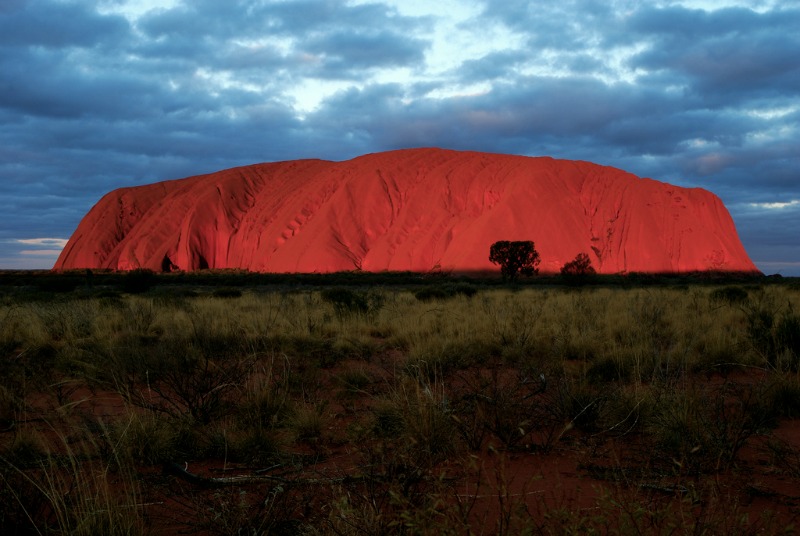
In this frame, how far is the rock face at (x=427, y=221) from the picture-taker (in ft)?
191

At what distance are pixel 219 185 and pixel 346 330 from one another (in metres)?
72.1

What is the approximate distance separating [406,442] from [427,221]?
60.6 metres

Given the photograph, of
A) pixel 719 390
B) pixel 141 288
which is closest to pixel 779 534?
pixel 719 390

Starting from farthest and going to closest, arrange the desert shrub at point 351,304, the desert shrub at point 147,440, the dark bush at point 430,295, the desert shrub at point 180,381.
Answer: the dark bush at point 430,295 → the desert shrub at point 351,304 → the desert shrub at point 180,381 → the desert shrub at point 147,440

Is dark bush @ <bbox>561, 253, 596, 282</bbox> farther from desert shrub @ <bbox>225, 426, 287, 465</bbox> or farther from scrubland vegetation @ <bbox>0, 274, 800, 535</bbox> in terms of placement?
desert shrub @ <bbox>225, 426, 287, 465</bbox>

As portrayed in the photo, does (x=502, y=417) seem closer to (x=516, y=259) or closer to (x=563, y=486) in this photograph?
(x=563, y=486)

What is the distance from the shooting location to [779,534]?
2.32 m

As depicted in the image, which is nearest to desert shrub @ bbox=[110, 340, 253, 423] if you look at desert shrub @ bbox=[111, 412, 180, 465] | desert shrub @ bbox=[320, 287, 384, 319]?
desert shrub @ bbox=[111, 412, 180, 465]

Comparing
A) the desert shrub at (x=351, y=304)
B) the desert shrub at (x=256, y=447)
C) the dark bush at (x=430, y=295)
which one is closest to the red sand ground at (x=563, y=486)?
the desert shrub at (x=256, y=447)

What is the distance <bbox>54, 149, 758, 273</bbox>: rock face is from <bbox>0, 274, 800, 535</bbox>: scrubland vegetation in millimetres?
48228

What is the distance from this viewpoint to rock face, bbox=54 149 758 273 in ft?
191

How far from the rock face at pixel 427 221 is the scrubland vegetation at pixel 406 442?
48.2 meters

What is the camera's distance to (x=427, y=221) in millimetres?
63094

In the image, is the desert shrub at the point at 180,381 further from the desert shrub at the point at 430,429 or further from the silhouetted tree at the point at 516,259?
the silhouetted tree at the point at 516,259
